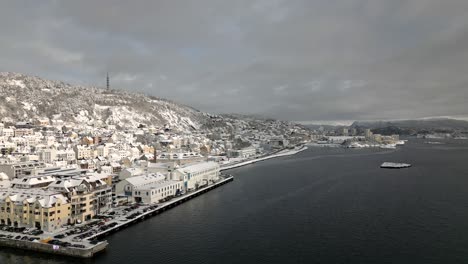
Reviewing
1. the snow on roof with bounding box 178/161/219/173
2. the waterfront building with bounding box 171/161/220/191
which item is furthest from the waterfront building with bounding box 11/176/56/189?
the snow on roof with bounding box 178/161/219/173

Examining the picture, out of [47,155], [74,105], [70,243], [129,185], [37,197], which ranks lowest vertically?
[70,243]

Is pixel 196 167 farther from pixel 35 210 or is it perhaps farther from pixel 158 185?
pixel 35 210

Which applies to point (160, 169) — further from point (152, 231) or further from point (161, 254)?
point (161, 254)

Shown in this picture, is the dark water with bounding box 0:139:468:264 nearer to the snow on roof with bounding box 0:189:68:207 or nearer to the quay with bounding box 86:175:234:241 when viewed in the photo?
the quay with bounding box 86:175:234:241

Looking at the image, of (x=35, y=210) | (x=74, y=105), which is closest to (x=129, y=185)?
(x=35, y=210)

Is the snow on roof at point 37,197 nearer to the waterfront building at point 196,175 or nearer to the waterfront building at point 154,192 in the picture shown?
the waterfront building at point 154,192

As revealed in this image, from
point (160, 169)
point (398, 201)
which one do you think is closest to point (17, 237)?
point (160, 169)
